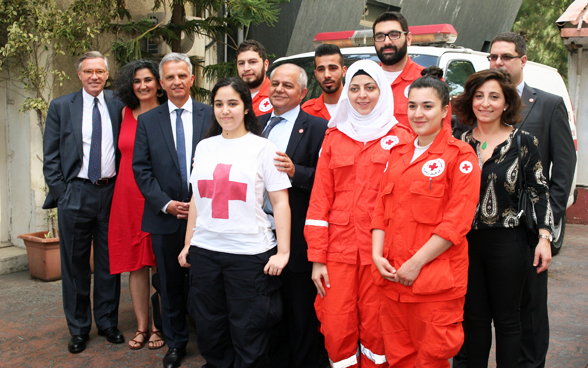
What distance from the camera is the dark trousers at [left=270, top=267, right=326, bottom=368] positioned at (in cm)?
352

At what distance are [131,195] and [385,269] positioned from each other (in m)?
2.21

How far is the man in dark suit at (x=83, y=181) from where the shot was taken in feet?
13.8

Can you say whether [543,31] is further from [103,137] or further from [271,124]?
[103,137]

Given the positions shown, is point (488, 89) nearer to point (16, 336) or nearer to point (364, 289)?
point (364, 289)

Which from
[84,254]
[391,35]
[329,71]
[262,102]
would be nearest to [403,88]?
[391,35]

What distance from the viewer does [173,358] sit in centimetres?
387

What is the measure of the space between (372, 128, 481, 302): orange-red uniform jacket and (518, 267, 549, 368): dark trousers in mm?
729

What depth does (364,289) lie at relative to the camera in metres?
3.03

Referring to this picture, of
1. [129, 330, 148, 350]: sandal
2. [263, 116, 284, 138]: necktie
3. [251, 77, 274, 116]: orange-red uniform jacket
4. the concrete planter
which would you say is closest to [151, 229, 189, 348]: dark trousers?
[129, 330, 148, 350]: sandal

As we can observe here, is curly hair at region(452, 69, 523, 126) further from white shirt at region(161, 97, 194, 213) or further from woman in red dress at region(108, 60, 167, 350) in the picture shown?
woman in red dress at region(108, 60, 167, 350)

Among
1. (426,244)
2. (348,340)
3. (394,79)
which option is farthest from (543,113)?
(348,340)

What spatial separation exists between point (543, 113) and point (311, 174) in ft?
4.95

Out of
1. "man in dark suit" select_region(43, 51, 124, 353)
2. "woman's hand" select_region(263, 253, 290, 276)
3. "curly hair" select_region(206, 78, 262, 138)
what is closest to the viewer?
"woman's hand" select_region(263, 253, 290, 276)

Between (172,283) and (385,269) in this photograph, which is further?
(172,283)
